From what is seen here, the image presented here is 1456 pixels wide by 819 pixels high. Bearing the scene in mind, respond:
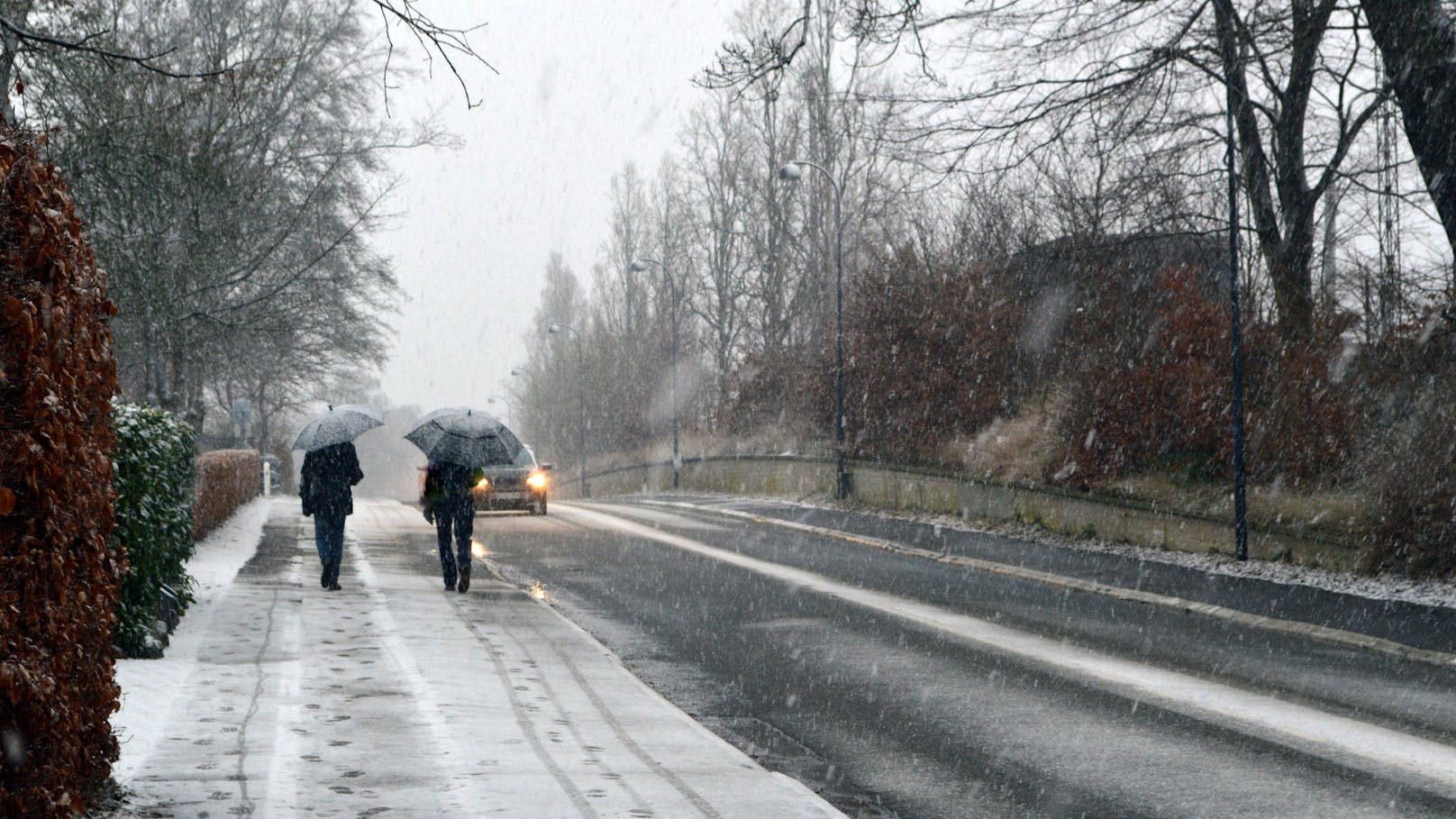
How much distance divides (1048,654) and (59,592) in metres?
8.17

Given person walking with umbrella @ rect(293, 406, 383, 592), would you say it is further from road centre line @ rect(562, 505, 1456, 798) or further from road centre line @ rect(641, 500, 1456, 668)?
road centre line @ rect(641, 500, 1456, 668)

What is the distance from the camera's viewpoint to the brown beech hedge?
159 inches

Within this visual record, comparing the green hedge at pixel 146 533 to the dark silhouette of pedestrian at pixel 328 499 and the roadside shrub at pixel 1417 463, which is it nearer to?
the dark silhouette of pedestrian at pixel 328 499

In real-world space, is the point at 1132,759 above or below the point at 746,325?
below

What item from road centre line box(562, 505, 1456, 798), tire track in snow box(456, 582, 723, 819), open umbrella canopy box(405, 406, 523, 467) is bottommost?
road centre line box(562, 505, 1456, 798)

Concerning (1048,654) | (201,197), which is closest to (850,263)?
(201,197)

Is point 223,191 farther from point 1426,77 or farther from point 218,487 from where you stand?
point 1426,77

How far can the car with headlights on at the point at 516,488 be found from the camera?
28016 millimetres

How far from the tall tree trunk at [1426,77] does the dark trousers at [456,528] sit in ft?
36.6

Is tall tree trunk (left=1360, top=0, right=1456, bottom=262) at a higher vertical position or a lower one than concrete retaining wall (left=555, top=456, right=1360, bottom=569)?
higher

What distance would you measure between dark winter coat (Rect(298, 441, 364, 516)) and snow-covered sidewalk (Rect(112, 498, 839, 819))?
129 cm

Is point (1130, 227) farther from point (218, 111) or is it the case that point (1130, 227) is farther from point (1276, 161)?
point (218, 111)

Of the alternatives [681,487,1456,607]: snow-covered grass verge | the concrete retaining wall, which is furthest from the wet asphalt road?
the concrete retaining wall

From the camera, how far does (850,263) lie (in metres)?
49.3
